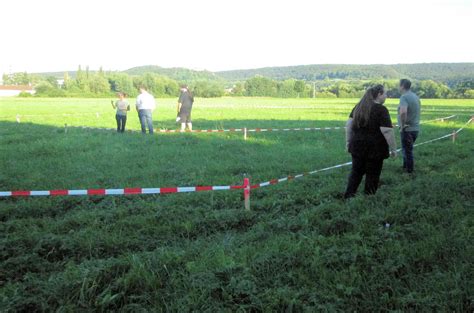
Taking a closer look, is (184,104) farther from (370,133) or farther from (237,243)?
(237,243)

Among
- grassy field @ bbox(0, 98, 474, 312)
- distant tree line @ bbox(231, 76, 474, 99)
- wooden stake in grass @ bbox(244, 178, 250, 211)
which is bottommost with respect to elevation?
grassy field @ bbox(0, 98, 474, 312)

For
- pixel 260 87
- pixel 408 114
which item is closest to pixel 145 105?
pixel 408 114

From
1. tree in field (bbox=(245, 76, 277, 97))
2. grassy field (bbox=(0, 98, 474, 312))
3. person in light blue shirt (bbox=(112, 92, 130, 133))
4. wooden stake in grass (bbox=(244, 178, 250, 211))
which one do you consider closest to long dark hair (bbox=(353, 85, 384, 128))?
grassy field (bbox=(0, 98, 474, 312))

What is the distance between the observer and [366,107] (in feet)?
19.6

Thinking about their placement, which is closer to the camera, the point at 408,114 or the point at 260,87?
the point at 408,114

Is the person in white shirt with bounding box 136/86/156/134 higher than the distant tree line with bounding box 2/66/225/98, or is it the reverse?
the distant tree line with bounding box 2/66/225/98

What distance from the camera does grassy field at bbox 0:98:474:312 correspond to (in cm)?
353

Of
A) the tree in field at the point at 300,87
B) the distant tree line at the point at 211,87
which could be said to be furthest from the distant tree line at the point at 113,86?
the tree in field at the point at 300,87

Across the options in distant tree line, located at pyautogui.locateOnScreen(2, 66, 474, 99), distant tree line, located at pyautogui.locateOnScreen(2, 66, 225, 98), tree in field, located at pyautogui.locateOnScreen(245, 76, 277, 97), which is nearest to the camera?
distant tree line, located at pyautogui.locateOnScreen(2, 66, 474, 99)

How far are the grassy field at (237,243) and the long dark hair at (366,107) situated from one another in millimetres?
1176

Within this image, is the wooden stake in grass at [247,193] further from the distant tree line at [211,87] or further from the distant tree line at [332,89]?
the distant tree line at [211,87]

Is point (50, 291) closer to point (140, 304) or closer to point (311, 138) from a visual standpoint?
point (140, 304)

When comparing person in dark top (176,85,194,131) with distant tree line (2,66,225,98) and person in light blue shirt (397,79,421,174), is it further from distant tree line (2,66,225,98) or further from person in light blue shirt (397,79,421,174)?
distant tree line (2,66,225,98)

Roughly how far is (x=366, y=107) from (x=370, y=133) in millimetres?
394
